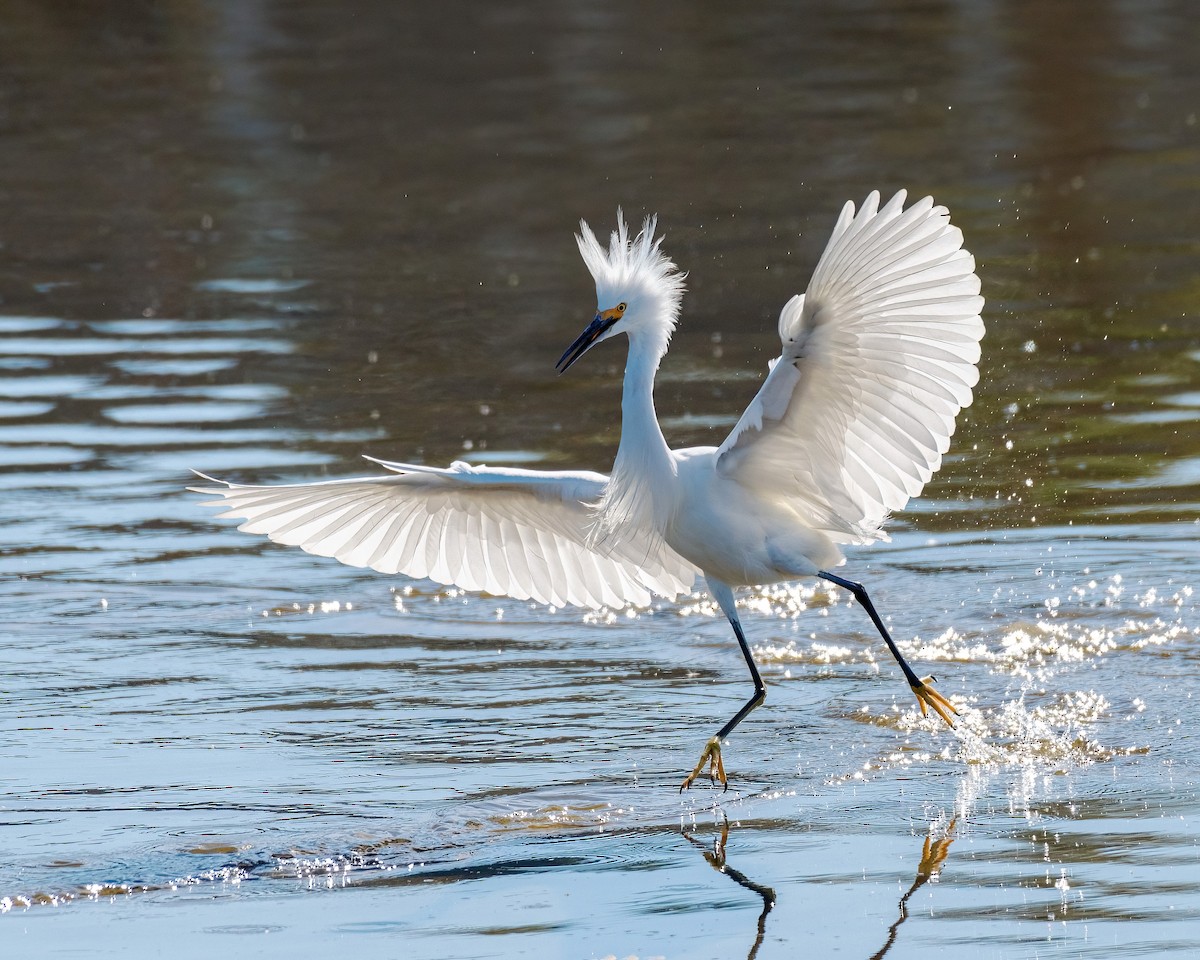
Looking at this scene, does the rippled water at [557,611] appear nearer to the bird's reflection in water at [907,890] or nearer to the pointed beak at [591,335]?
the bird's reflection in water at [907,890]

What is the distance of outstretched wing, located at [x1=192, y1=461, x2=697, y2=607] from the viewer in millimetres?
6836

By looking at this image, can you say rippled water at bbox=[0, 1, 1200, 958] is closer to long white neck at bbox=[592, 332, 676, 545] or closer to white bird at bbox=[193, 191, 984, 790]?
white bird at bbox=[193, 191, 984, 790]

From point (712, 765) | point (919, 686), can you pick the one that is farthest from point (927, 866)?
point (919, 686)

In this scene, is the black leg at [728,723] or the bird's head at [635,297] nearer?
the black leg at [728,723]

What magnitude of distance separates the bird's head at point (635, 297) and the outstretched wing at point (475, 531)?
20.8 inches

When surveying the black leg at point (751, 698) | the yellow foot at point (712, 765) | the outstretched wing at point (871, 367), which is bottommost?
the yellow foot at point (712, 765)

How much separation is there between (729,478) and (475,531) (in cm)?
110

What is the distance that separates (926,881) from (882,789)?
0.76 metres

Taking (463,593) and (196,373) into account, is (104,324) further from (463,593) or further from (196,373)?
(463,593)

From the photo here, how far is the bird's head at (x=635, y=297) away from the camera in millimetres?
6566

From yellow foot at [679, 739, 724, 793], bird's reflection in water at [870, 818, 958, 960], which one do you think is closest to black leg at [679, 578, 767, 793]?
yellow foot at [679, 739, 724, 793]


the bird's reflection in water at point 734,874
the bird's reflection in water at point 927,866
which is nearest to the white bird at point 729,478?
the bird's reflection in water at point 734,874

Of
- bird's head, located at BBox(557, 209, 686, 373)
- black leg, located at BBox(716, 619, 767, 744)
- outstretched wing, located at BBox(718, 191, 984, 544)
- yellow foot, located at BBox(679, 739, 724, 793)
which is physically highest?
bird's head, located at BBox(557, 209, 686, 373)

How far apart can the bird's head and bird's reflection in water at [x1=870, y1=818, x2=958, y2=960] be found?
6.12 feet
